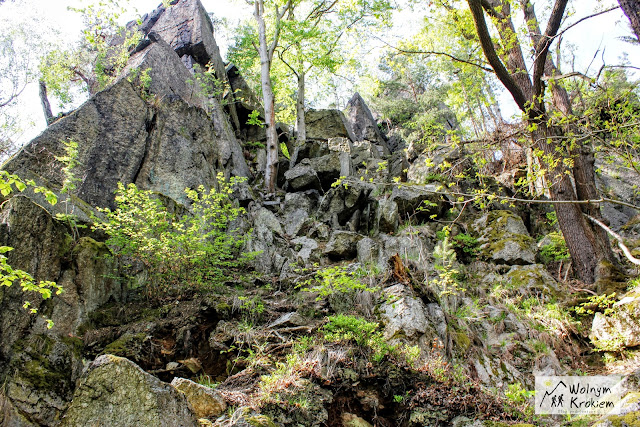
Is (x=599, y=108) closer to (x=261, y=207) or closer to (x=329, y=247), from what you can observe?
(x=329, y=247)

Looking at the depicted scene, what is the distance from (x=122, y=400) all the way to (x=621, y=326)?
6.81 m

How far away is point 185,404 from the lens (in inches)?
106

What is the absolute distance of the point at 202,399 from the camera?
10.7ft

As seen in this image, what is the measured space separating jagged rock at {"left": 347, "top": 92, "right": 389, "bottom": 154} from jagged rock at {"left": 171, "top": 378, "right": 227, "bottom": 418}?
19.2 m

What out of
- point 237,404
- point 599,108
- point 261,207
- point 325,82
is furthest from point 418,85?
point 237,404

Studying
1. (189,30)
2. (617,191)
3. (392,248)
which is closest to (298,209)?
(392,248)

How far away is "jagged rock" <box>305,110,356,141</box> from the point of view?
760 inches

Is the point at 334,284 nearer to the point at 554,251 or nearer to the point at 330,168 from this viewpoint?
the point at 554,251

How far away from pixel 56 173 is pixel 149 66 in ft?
17.4

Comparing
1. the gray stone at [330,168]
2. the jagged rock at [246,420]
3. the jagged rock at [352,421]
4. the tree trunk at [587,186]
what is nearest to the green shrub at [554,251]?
Result: the tree trunk at [587,186]

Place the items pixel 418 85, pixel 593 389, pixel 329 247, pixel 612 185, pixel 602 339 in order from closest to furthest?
1. pixel 593 389
2. pixel 602 339
3. pixel 329 247
4. pixel 612 185
5. pixel 418 85

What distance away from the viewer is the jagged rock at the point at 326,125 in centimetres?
1930

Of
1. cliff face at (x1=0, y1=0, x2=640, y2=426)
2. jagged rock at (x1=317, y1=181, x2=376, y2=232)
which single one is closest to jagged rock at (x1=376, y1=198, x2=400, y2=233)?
cliff face at (x1=0, y1=0, x2=640, y2=426)

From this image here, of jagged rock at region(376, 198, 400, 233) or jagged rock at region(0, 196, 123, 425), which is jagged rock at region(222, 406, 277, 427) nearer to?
jagged rock at region(0, 196, 123, 425)
